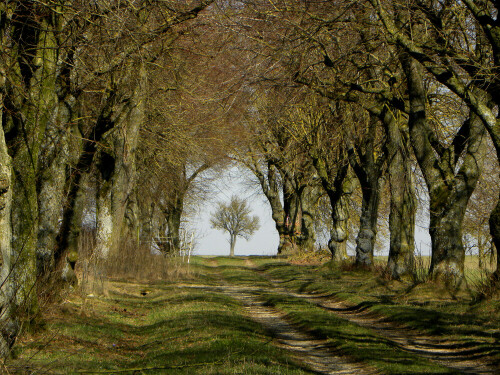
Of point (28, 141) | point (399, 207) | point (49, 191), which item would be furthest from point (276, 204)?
point (28, 141)

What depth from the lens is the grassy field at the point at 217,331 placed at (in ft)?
26.2

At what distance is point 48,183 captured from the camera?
492 inches

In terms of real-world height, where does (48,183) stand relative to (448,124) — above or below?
below

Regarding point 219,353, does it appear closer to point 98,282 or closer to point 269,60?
point 98,282

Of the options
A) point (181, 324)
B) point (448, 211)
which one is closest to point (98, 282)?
point (181, 324)

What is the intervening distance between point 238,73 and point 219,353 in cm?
1163

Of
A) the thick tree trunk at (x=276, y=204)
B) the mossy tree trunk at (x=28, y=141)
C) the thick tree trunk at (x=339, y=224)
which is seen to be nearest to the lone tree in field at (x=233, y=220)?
the thick tree trunk at (x=276, y=204)

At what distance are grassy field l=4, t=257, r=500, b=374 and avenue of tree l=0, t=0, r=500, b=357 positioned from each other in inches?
31.7

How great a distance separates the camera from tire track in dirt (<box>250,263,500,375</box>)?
8.83m

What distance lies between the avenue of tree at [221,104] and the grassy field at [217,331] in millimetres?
805

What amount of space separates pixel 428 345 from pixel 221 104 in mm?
10924

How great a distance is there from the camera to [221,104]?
1892 centimetres

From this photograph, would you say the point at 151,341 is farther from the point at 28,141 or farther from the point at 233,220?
the point at 233,220

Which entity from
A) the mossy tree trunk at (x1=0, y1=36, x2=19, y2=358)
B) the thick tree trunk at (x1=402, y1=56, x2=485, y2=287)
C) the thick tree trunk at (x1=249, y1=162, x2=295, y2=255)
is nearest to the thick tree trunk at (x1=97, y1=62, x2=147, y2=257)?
the thick tree trunk at (x1=402, y1=56, x2=485, y2=287)
